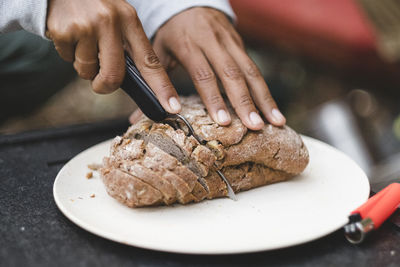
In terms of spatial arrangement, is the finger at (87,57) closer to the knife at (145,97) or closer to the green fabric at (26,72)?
the knife at (145,97)

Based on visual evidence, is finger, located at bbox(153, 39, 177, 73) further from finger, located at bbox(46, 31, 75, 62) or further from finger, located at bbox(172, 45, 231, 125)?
finger, located at bbox(46, 31, 75, 62)

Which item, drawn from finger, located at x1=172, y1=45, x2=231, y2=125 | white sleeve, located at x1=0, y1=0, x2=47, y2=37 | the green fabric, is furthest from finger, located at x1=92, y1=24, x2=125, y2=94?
the green fabric

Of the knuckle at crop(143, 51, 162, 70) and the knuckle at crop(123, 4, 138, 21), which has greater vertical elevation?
the knuckle at crop(123, 4, 138, 21)

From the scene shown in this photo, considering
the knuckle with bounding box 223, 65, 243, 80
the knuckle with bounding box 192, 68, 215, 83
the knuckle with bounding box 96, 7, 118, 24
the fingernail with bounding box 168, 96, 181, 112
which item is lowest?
the fingernail with bounding box 168, 96, 181, 112

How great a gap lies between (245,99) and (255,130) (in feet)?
0.46

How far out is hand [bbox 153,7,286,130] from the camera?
1480 millimetres

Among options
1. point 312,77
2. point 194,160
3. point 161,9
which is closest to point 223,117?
point 194,160

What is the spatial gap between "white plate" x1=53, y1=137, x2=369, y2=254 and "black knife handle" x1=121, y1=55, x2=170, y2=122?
327mm

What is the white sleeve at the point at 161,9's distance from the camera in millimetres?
1804

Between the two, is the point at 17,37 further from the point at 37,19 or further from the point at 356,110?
the point at 356,110

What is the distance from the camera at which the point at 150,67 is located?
4.56ft

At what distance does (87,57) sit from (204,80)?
46 cm

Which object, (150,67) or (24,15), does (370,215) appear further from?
(24,15)

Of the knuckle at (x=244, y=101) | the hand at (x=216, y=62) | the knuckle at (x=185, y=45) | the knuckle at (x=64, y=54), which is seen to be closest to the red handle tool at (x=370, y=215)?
the hand at (x=216, y=62)
